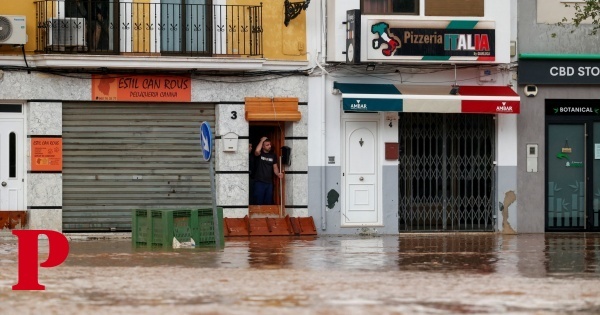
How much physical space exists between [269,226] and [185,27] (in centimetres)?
462

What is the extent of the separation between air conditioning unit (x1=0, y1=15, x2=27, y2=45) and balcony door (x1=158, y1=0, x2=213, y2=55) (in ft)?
9.84

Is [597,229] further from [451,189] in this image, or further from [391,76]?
[391,76]

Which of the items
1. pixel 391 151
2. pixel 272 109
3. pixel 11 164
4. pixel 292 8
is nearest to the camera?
pixel 11 164

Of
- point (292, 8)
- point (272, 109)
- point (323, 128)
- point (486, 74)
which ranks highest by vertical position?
point (292, 8)

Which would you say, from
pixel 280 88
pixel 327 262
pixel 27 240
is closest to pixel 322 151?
pixel 280 88

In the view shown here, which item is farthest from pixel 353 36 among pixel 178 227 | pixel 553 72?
pixel 178 227

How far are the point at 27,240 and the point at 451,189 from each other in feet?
51.7

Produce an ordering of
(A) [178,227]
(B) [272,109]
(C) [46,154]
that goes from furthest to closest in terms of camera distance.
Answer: (B) [272,109], (C) [46,154], (A) [178,227]

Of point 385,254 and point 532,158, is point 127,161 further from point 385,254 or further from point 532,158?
point 532,158

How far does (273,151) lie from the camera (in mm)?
30641

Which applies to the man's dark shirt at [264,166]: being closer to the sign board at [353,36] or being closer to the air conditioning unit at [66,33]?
the sign board at [353,36]

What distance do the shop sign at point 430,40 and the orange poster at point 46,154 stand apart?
6.91m

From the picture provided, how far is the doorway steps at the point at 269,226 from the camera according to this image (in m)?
29.3

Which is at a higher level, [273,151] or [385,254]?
[273,151]
